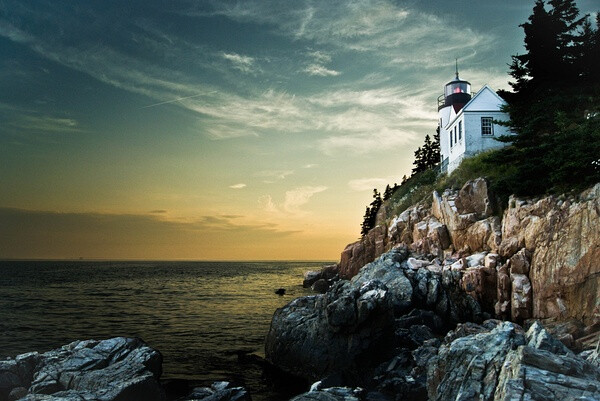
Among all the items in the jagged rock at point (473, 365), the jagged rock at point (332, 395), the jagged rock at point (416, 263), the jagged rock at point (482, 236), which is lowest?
the jagged rock at point (332, 395)

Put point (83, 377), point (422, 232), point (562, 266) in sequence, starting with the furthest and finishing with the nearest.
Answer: point (422, 232) → point (562, 266) → point (83, 377)

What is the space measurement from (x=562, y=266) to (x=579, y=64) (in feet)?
68.6

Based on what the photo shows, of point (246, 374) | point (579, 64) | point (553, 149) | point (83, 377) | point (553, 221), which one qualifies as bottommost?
point (246, 374)

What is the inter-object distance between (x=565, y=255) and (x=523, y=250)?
9.48 ft

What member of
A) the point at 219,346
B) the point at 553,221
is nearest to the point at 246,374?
the point at 219,346

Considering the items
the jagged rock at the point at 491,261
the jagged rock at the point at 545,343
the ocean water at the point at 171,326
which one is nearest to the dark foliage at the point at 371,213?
the ocean water at the point at 171,326

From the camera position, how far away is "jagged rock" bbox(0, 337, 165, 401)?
11.9 meters

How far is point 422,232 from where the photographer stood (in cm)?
3509

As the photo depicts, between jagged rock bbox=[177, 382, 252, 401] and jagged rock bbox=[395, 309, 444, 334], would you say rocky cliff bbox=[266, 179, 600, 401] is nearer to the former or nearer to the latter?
jagged rock bbox=[395, 309, 444, 334]

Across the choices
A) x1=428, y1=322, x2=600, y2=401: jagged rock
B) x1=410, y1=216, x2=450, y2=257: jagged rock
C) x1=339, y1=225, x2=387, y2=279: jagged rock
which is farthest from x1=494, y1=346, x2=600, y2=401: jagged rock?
x1=339, y1=225, x2=387, y2=279: jagged rock

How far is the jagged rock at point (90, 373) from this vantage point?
11891mm

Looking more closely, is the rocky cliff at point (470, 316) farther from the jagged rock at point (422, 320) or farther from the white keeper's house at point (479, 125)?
the white keeper's house at point (479, 125)

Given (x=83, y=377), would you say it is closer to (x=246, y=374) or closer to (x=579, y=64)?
(x=246, y=374)

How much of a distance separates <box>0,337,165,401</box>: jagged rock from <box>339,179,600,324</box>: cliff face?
707 inches
